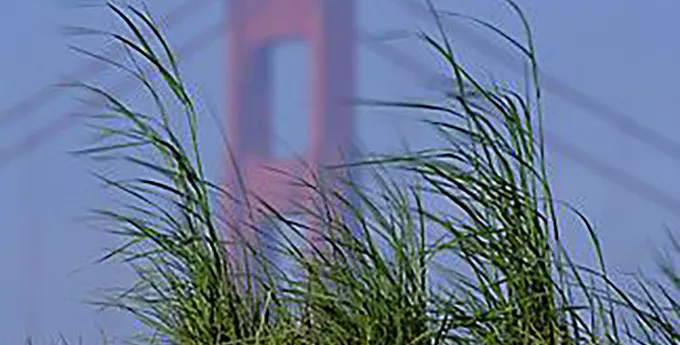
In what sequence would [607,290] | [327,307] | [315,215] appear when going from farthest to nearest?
[315,215] → [327,307] → [607,290]

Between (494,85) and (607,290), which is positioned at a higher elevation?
(494,85)

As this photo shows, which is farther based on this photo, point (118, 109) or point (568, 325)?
point (118, 109)

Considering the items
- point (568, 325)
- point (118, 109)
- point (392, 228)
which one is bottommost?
point (568, 325)

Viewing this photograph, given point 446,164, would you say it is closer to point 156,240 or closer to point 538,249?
point 538,249

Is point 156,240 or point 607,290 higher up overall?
point 156,240

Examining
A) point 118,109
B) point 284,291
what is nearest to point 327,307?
point 284,291

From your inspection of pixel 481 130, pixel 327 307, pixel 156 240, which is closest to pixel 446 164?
pixel 481 130

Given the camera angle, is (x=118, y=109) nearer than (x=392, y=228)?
No

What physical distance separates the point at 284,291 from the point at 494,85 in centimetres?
28

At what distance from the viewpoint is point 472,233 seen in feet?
3.98

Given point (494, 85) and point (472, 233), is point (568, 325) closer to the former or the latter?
point (472, 233)

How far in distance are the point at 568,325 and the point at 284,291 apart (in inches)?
11.8

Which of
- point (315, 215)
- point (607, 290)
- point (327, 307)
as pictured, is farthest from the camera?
point (315, 215)

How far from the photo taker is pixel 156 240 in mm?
1437
